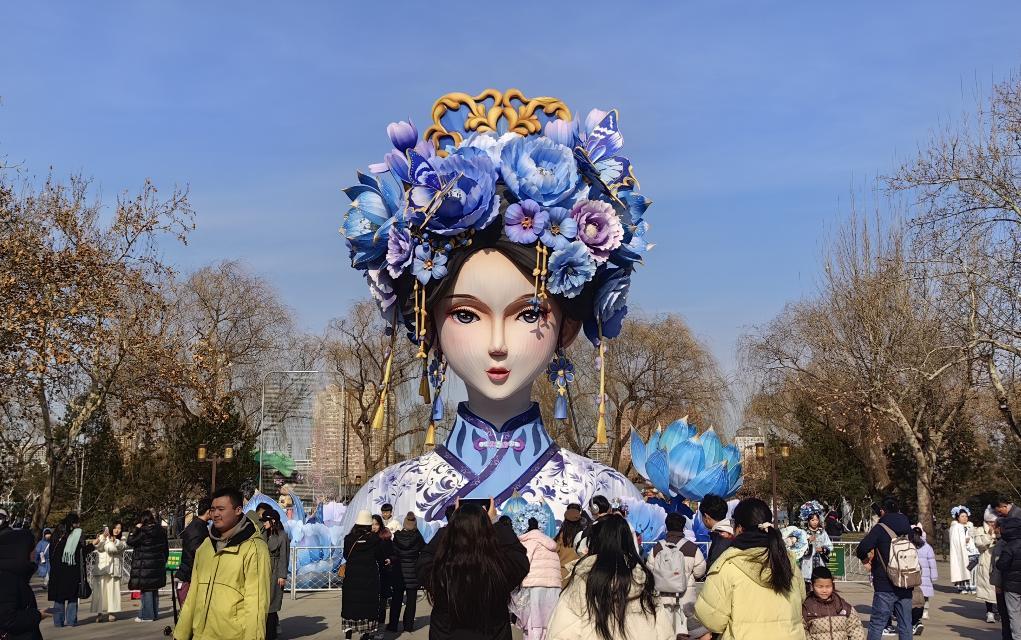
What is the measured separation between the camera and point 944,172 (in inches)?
756

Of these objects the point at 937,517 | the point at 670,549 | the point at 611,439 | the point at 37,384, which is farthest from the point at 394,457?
the point at 670,549

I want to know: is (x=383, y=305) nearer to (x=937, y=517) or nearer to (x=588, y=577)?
(x=588, y=577)

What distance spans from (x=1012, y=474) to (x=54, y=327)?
990 inches

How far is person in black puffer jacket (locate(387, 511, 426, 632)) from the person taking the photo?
10008mm

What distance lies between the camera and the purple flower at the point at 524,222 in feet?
31.8

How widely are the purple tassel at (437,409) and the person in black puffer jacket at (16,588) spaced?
4372 mm

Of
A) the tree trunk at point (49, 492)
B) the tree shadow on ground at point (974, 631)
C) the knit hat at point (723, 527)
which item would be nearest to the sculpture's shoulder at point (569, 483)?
the knit hat at point (723, 527)

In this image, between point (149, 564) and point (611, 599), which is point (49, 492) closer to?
point (149, 564)

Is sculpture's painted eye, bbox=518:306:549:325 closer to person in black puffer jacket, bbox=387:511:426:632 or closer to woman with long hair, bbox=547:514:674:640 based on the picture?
person in black puffer jacket, bbox=387:511:426:632

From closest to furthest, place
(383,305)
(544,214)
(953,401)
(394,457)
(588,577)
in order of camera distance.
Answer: (588,577), (544,214), (383,305), (953,401), (394,457)

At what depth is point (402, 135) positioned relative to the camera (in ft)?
34.4

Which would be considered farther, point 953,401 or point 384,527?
point 953,401

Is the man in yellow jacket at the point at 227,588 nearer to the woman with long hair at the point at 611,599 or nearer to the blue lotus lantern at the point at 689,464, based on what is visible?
the woman with long hair at the point at 611,599

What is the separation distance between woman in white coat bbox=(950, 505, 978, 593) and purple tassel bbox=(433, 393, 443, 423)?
832 centimetres
